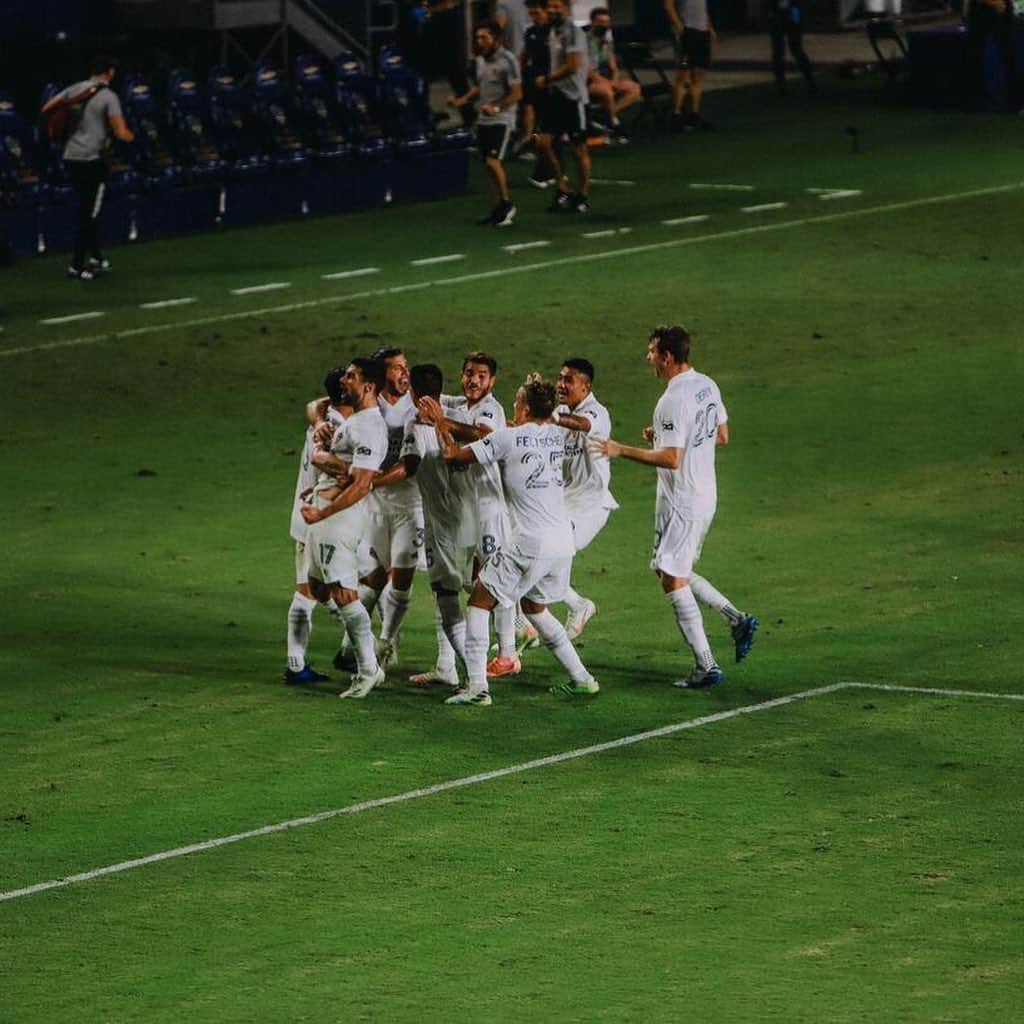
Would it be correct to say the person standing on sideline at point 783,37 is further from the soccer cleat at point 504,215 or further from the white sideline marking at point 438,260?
the white sideline marking at point 438,260

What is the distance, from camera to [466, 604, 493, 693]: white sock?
1421cm

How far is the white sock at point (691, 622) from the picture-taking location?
47.6ft

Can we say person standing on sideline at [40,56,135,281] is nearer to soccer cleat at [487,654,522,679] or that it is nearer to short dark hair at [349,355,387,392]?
short dark hair at [349,355,387,392]

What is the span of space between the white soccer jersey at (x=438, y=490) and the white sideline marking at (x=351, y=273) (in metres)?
14.1

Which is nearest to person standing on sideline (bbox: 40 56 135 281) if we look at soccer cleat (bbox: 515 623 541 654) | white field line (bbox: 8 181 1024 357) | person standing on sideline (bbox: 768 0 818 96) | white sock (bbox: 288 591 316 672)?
white field line (bbox: 8 181 1024 357)

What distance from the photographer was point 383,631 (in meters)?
15.3

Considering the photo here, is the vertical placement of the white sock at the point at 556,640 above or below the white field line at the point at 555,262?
above

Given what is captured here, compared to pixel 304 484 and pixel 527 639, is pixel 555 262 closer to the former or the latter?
pixel 527 639

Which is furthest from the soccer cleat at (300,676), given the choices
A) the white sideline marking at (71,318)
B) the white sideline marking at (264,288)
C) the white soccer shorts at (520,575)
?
the white sideline marking at (264,288)

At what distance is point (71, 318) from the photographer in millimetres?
26531

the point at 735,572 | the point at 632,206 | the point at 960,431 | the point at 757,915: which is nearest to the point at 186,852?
the point at 757,915

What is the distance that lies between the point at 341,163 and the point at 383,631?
1878cm

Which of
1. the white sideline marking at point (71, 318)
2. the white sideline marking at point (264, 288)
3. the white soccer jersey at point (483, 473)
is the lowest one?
the white sideline marking at point (264, 288)

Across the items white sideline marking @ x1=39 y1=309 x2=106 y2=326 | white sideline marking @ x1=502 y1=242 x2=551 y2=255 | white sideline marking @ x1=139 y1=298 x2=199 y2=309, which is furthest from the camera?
white sideline marking @ x1=502 y1=242 x2=551 y2=255
